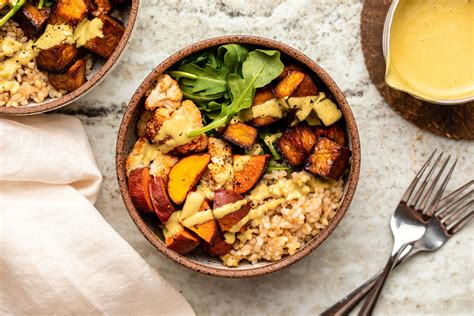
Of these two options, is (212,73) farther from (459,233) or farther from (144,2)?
(459,233)

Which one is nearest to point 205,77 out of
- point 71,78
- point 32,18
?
point 71,78

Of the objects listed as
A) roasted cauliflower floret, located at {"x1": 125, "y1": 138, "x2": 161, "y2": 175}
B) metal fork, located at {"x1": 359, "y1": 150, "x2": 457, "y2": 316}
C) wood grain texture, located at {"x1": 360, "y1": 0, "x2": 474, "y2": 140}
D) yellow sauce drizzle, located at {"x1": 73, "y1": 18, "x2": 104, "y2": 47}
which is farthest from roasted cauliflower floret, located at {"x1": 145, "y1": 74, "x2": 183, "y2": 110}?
metal fork, located at {"x1": 359, "y1": 150, "x2": 457, "y2": 316}

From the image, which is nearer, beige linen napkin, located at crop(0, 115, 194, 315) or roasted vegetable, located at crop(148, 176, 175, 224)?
roasted vegetable, located at crop(148, 176, 175, 224)

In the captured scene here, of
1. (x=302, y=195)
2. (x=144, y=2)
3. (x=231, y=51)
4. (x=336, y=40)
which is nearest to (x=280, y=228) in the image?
(x=302, y=195)

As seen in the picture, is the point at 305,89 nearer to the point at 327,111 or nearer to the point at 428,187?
the point at 327,111

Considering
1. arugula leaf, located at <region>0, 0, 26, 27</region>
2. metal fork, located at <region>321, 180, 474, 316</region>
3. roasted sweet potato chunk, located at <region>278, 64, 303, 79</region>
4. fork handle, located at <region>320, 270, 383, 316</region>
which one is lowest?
fork handle, located at <region>320, 270, 383, 316</region>

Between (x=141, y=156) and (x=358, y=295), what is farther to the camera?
(x=358, y=295)

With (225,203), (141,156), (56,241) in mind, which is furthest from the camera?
(56,241)

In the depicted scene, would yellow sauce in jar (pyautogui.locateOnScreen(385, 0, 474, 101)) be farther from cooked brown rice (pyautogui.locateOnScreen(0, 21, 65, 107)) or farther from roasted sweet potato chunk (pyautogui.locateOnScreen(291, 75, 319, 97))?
cooked brown rice (pyautogui.locateOnScreen(0, 21, 65, 107))
